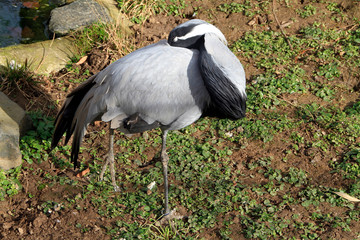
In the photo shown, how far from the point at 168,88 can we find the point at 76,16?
2.99 meters

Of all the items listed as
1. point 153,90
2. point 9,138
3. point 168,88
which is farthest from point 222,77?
point 9,138

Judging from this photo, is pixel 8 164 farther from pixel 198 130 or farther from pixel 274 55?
pixel 274 55

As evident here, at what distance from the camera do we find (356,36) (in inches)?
220

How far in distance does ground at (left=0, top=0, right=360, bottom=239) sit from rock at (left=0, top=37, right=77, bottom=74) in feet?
0.45

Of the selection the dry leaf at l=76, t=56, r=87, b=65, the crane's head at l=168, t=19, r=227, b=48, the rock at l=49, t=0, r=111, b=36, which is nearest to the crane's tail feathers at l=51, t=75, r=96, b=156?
the crane's head at l=168, t=19, r=227, b=48

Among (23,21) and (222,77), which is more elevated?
(222,77)

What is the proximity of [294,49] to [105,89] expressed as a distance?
2975mm

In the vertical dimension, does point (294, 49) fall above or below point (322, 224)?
above

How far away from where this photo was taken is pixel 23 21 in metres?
6.24

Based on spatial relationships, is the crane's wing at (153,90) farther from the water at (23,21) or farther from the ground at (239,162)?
the water at (23,21)

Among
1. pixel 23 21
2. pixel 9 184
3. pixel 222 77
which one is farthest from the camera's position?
pixel 23 21

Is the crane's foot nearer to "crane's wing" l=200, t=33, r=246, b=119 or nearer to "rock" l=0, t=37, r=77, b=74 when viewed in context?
"crane's wing" l=200, t=33, r=246, b=119

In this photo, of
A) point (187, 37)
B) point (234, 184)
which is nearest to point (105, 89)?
point (187, 37)

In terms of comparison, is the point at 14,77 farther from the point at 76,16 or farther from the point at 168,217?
the point at 168,217
